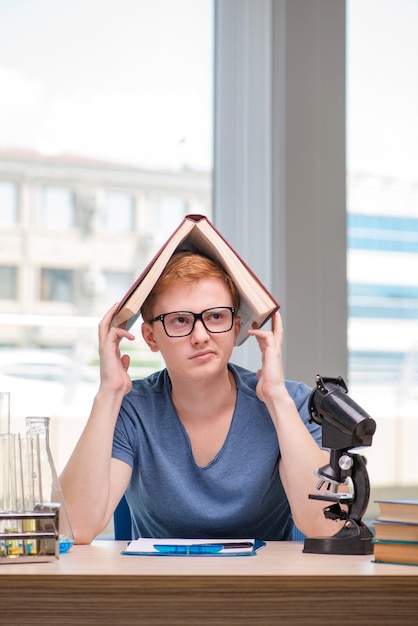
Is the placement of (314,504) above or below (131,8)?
below

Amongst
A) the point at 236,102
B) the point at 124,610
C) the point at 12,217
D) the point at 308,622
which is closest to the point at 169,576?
the point at 124,610

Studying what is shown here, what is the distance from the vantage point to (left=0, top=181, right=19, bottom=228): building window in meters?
2.64

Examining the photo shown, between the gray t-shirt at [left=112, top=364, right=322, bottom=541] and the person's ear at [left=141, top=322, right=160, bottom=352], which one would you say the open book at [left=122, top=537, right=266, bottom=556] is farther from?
the person's ear at [left=141, top=322, right=160, bottom=352]

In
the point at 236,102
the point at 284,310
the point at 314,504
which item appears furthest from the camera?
the point at 236,102

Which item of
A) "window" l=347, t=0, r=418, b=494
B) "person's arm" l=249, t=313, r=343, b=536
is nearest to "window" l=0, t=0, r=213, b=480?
"window" l=347, t=0, r=418, b=494

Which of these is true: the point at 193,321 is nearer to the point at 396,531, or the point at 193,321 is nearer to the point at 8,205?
the point at 396,531

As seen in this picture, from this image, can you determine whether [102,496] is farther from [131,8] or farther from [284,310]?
[131,8]

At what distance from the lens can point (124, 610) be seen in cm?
111

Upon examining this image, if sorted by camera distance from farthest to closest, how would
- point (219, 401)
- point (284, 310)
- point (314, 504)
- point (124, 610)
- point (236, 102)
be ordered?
1. point (236, 102)
2. point (284, 310)
3. point (219, 401)
4. point (314, 504)
5. point (124, 610)

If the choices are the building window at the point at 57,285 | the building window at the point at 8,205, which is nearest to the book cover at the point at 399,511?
the building window at the point at 57,285

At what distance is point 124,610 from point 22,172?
5.92 feet

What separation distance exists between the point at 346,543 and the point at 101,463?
521 millimetres

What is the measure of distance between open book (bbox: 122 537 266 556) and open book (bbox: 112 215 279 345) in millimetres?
454

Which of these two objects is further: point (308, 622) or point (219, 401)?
point (219, 401)
